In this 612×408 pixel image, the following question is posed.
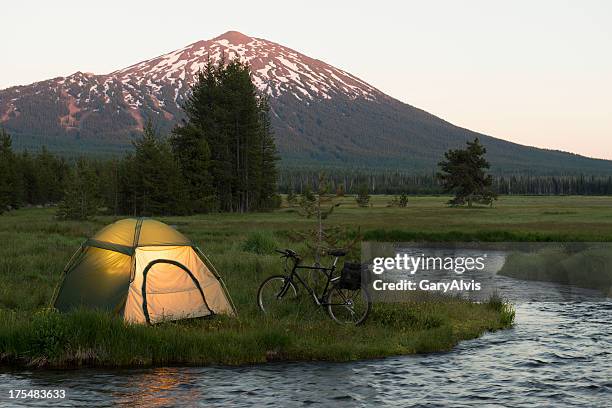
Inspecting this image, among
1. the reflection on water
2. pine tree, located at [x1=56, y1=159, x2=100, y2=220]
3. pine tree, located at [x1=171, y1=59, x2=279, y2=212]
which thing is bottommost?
the reflection on water

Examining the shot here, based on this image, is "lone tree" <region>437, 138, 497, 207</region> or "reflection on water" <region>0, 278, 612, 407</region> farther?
"lone tree" <region>437, 138, 497, 207</region>

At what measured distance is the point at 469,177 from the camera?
92500 mm

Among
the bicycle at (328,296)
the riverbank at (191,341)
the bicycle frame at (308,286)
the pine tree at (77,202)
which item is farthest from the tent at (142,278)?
the pine tree at (77,202)

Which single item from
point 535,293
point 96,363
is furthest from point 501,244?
point 96,363

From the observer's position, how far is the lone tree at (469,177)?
92875 millimetres

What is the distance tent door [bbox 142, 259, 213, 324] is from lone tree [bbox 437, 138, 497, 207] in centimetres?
8000

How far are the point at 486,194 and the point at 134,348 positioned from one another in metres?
86.2

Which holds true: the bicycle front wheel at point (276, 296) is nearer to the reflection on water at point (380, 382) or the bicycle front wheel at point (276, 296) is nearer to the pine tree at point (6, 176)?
the reflection on water at point (380, 382)

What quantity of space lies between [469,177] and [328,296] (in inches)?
3155

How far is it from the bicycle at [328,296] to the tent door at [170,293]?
5.29ft

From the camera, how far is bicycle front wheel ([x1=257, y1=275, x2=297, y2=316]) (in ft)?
53.5

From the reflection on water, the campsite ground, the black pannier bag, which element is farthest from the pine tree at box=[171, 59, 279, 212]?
the reflection on water

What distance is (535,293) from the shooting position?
23641 millimetres

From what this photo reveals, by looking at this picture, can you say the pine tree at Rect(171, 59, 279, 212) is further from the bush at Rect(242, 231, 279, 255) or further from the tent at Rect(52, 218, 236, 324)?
the tent at Rect(52, 218, 236, 324)
